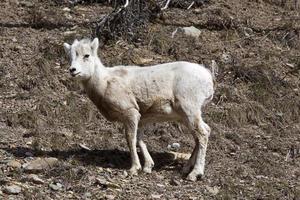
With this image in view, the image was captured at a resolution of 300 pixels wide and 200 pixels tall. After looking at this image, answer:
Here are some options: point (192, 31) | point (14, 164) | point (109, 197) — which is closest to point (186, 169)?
point (109, 197)

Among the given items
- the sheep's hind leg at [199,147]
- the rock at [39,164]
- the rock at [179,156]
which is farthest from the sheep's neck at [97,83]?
the rock at [179,156]

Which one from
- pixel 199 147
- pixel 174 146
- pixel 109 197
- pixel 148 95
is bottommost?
pixel 174 146

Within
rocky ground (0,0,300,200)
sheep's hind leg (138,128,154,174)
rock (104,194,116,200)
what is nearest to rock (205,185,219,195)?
rocky ground (0,0,300,200)

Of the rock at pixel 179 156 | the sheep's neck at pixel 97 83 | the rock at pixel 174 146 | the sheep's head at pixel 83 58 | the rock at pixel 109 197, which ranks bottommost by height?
the rock at pixel 174 146

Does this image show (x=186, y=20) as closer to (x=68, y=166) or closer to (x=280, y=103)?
(x=280, y=103)

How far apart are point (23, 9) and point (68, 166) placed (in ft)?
22.0

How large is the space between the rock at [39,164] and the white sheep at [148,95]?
3.10 ft

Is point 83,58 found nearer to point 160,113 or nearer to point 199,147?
point 160,113

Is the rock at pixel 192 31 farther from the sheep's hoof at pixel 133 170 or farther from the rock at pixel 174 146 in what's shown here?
the sheep's hoof at pixel 133 170

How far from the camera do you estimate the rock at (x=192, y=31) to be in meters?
14.3

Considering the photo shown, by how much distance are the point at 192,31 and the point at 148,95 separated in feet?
17.6

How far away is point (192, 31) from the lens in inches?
567

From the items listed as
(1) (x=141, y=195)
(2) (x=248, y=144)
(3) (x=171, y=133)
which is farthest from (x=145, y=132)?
(1) (x=141, y=195)

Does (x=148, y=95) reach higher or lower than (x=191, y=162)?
higher
